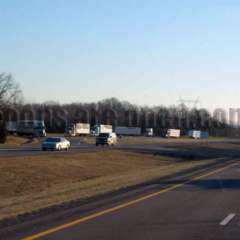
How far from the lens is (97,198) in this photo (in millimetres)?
20312

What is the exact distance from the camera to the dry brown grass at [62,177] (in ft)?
67.4

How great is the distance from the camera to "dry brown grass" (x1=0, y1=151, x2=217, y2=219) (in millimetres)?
20547

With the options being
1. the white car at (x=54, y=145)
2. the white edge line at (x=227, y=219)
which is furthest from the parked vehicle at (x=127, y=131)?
the white edge line at (x=227, y=219)

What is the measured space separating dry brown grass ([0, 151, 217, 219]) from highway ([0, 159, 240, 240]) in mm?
1639

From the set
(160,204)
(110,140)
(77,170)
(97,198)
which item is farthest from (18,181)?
(110,140)

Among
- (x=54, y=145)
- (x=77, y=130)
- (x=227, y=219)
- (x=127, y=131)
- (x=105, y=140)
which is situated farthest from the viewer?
(x=127, y=131)

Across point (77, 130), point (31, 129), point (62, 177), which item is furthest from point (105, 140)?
point (77, 130)

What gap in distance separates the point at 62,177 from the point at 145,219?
74.4 ft

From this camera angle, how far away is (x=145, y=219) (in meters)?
15.0

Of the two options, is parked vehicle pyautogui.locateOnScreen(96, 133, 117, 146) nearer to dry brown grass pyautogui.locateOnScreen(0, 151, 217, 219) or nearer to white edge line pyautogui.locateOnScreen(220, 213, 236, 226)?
dry brown grass pyautogui.locateOnScreen(0, 151, 217, 219)

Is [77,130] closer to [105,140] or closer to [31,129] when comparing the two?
[31,129]

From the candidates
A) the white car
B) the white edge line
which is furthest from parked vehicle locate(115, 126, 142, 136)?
the white edge line

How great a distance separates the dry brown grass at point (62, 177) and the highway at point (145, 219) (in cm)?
164

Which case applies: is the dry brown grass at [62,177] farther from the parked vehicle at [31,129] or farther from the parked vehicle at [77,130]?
the parked vehicle at [77,130]
